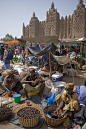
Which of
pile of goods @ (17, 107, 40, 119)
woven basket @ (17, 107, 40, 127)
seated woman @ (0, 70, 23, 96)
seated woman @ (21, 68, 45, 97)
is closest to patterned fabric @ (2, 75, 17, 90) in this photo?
seated woman @ (0, 70, 23, 96)

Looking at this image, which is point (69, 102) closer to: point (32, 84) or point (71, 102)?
point (71, 102)

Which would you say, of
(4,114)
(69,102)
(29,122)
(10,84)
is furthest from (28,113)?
(10,84)

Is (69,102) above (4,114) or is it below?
above

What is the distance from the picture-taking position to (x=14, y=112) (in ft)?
10.4

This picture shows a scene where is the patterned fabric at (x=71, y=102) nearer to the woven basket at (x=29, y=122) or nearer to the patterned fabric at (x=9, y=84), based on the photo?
the woven basket at (x=29, y=122)

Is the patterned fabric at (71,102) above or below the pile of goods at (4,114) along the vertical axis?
above

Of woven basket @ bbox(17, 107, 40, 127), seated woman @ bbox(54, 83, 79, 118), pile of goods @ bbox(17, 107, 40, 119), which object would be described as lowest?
woven basket @ bbox(17, 107, 40, 127)

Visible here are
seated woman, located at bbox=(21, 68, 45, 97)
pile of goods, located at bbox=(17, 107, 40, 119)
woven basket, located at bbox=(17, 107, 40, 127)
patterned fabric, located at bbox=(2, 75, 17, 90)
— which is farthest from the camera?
patterned fabric, located at bbox=(2, 75, 17, 90)

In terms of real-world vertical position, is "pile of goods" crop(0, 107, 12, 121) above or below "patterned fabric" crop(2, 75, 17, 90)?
below

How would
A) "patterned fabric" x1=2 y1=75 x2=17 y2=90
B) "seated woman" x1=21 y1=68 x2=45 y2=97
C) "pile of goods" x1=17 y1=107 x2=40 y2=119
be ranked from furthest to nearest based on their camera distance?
"patterned fabric" x1=2 y1=75 x2=17 y2=90, "seated woman" x1=21 y1=68 x2=45 y2=97, "pile of goods" x1=17 y1=107 x2=40 y2=119

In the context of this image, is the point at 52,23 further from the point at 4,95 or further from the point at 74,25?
the point at 4,95

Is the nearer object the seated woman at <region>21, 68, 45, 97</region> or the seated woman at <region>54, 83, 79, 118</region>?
the seated woman at <region>54, 83, 79, 118</region>

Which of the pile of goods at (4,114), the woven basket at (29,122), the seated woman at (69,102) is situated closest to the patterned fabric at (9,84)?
the pile of goods at (4,114)

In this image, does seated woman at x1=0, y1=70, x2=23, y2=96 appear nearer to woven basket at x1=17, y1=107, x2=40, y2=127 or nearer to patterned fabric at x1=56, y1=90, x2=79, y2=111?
woven basket at x1=17, y1=107, x2=40, y2=127
